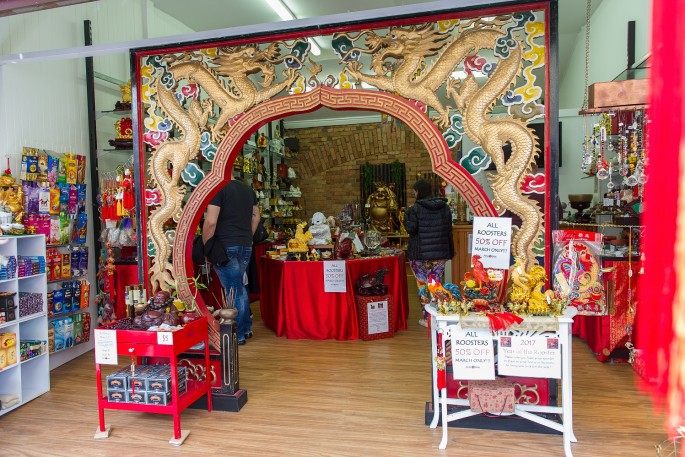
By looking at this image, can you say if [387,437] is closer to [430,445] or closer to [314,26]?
[430,445]

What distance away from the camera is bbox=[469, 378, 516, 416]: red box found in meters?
2.83

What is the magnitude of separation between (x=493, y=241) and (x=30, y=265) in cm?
322

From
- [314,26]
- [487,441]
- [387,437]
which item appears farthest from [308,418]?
[314,26]

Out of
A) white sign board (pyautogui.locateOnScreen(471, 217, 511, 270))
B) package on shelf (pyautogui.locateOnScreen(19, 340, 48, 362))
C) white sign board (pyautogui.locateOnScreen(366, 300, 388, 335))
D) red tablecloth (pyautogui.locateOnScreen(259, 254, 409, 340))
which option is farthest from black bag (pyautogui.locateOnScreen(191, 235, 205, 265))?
white sign board (pyautogui.locateOnScreen(471, 217, 511, 270))

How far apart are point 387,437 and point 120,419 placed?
178 cm

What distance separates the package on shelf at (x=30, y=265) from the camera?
11.4ft

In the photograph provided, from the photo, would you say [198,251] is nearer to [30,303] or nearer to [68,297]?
[68,297]

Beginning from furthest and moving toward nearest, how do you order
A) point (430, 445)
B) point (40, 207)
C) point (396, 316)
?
point (396, 316) < point (40, 207) < point (430, 445)

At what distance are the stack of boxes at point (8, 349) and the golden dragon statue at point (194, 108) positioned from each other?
3.15ft

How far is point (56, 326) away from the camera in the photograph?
4.20 m

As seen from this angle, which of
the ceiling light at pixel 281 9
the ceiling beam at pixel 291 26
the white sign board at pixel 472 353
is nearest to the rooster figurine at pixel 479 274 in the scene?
the white sign board at pixel 472 353

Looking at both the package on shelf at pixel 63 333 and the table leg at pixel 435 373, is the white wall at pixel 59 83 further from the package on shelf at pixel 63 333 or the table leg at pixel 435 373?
the table leg at pixel 435 373

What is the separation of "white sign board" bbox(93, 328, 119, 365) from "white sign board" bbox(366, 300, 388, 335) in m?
2.55

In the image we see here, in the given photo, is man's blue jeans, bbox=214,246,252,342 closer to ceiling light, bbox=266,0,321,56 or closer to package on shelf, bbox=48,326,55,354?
package on shelf, bbox=48,326,55,354
